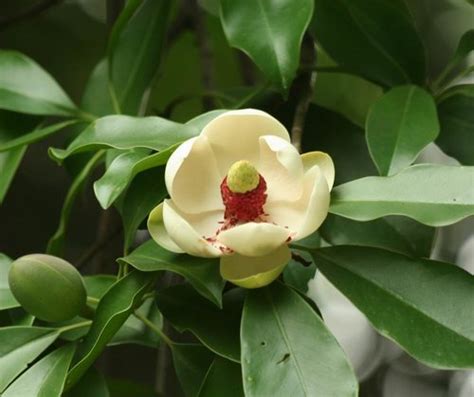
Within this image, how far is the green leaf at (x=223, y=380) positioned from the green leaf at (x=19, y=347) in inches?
5.3

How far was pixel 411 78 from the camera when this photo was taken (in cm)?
94

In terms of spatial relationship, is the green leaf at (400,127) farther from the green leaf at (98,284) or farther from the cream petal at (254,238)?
the green leaf at (98,284)

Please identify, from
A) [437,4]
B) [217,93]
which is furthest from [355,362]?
[217,93]

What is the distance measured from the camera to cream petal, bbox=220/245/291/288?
67cm

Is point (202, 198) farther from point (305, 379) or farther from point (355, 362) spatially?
point (355, 362)

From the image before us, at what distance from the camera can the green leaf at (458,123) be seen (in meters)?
0.89

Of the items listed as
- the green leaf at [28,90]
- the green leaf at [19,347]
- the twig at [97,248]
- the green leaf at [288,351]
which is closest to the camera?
the green leaf at [288,351]

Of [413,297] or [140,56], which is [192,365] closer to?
[413,297]

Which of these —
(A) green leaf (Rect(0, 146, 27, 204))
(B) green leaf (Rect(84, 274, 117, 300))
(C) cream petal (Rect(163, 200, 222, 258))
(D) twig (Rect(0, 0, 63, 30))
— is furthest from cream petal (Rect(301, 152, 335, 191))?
(D) twig (Rect(0, 0, 63, 30))

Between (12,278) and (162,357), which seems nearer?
(12,278)

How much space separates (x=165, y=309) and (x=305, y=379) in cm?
14

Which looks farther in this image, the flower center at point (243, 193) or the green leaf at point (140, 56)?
the green leaf at point (140, 56)

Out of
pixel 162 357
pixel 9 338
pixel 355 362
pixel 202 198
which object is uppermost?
pixel 202 198

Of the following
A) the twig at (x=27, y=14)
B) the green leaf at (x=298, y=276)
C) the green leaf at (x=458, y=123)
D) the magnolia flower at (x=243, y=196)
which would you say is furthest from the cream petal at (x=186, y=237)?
the twig at (x=27, y=14)
